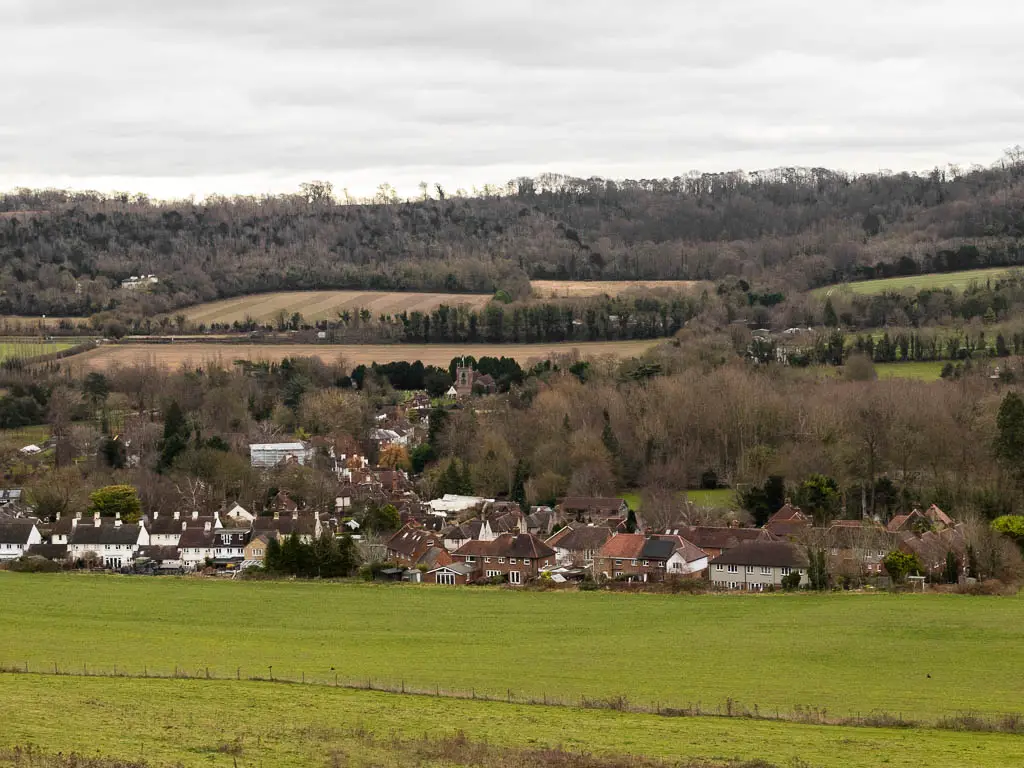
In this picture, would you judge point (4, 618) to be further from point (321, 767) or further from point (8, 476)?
point (8, 476)

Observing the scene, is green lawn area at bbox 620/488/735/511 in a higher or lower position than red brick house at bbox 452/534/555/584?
lower

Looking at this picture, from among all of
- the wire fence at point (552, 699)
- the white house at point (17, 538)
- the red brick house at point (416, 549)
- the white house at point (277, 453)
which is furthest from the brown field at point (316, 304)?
the wire fence at point (552, 699)

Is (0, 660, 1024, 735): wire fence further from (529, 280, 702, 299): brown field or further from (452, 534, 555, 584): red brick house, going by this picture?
(529, 280, 702, 299): brown field

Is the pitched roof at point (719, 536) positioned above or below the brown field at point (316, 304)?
below

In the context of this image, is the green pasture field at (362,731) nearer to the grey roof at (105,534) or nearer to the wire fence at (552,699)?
the wire fence at (552,699)

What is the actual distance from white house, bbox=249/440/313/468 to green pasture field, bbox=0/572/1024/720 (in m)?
23.1

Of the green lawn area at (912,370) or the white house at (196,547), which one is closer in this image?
the white house at (196,547)

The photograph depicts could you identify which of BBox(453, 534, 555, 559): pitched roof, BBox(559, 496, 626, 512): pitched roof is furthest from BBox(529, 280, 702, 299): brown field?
BBox(453, 534, 555, 559): pitched roof

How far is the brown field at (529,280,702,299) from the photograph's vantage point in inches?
4609

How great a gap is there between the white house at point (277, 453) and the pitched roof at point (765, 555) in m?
28.1

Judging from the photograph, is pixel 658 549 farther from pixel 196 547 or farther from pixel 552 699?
pixel 552 699

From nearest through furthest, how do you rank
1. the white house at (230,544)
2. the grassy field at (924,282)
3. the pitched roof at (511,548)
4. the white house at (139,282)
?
the pitched roof at (511,548) < the white house at (230,544) < the grassy field at (924,282) < the white house at (139,282)

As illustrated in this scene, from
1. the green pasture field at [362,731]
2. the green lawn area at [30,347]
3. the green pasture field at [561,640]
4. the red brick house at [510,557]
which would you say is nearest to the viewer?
the green pasture field at [362,731]

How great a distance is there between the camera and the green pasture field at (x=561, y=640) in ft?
91.1
